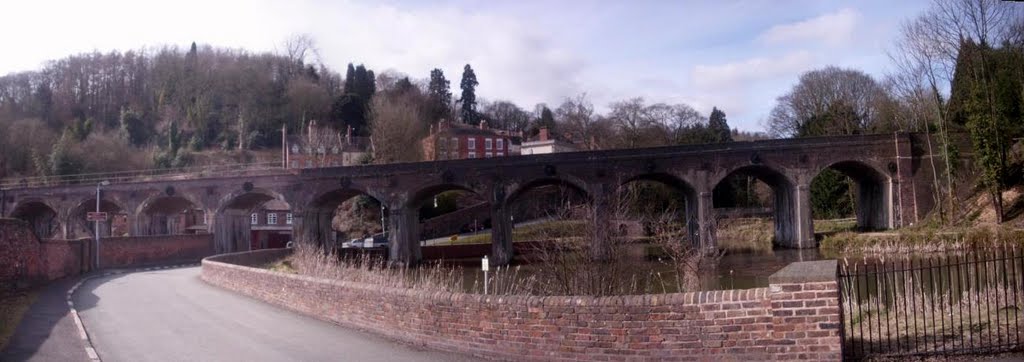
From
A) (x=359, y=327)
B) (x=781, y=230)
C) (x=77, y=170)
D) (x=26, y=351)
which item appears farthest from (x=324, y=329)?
Answer: (x=77, y=170)

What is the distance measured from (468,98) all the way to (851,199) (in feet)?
162

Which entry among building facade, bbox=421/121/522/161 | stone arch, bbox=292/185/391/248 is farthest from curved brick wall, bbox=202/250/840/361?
building facade, bbox=421/121/522/161

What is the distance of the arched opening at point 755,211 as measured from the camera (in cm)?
3938

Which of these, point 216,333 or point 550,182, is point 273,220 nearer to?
A: point 550,182

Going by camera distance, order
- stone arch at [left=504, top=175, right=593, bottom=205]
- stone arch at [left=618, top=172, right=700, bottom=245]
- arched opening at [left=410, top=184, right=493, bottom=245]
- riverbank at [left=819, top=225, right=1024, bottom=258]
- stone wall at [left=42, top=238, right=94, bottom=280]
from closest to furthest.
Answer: stone wall at [left=42, top=238, right=94, bottom=280] → riverbank at [left=819, top=225, right=1024, bottom=258] → stone arch at [left=618, top=172, right=700, bottom=245] → stone arch at [left=504, top=175, right=593, bottom=205] → arched opening at [left=410, top=184, right=493, bottom=245]

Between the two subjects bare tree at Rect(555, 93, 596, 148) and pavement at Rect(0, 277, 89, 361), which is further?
bare tree at Rect(555, 93, 596, 148)

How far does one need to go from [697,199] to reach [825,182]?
17.8 metres

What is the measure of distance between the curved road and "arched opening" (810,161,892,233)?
31.5 meters

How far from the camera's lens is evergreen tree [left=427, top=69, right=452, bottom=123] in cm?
8481

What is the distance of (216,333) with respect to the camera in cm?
1277

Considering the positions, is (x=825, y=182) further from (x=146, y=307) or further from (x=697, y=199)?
(x=146, y=307)

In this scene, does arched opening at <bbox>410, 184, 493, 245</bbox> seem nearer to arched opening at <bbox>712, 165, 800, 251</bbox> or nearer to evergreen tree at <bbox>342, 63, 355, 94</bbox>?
arched opening at <bbox>712, 165, 800, 251</bbox>

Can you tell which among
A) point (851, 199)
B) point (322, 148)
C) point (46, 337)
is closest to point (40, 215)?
point (322, 148)

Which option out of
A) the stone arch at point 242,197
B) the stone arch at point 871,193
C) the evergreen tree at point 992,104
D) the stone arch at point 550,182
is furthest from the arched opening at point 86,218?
the evergreen tree at point 992,104
